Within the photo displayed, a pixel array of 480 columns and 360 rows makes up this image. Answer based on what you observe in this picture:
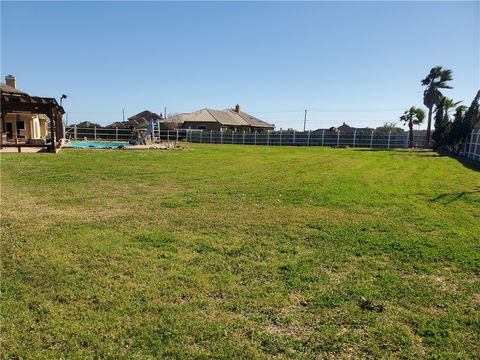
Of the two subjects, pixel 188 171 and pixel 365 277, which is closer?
pixel 365 277

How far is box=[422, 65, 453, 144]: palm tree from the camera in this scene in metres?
35.8

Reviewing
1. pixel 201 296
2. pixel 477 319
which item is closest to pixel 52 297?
pixel 201 296

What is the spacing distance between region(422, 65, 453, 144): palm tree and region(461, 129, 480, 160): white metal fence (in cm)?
1108

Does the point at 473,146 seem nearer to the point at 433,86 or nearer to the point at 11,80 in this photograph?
the point at 433,86

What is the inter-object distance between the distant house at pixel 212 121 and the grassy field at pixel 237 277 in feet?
140

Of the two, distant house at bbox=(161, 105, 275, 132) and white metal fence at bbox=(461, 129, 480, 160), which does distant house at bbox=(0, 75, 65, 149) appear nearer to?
distant house at bbox=(161, 105, 275, 132)

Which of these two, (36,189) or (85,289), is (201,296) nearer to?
(85,289)

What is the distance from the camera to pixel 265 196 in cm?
866

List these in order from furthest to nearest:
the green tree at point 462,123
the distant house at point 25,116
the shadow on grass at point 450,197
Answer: the green tree at point 462,123 < the distant house at point 25,116 < the shadow on grass at point 450,197

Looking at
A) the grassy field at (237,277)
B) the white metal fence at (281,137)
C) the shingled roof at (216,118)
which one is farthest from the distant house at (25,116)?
the shingled roof at (216,118)

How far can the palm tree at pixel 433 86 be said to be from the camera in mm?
35812

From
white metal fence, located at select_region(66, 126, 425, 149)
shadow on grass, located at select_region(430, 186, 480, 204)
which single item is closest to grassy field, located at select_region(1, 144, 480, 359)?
shadow on grass, located at select_region(430, 186, 480, 204)

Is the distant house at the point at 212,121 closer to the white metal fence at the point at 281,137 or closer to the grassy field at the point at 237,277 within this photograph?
the white metal fence at the point at 281,137

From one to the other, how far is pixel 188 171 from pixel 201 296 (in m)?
9.75
